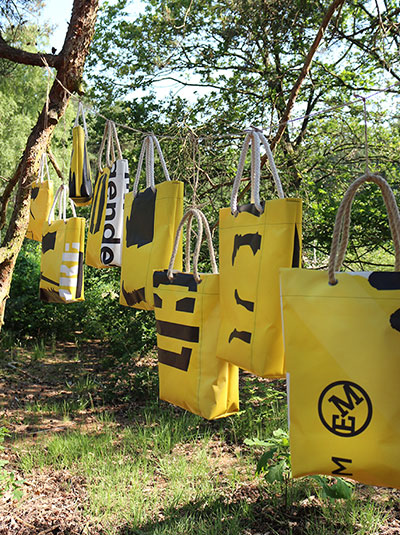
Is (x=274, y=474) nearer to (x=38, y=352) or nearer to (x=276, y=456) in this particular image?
(x=276, y=456)

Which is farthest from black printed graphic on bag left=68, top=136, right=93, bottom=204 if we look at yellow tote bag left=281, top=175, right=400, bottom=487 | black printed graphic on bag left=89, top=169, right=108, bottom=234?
yellow tote bag left=281, top=175, right=400, bottom=487

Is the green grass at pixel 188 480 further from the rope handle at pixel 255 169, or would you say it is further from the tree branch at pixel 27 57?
the tree branch at pixel 27 57

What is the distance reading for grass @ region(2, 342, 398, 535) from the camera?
2531 millimetres

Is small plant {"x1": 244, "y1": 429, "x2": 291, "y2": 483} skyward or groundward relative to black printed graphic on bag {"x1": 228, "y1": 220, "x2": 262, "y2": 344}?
groundward

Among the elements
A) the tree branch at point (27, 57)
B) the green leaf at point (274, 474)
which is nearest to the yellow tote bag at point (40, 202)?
the tree branch at point (27, 57)

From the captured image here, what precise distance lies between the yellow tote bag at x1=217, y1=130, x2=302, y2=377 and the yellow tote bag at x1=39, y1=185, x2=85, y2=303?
1100 millimetres

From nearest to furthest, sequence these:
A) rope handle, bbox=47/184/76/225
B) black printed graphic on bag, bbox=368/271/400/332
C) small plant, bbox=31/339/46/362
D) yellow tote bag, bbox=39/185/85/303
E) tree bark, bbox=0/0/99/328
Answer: black printed graphic on bag, bbox=368/271/400/332 < yellow tote bag, bbox=39/185/85/303 < rope handle, bbox=47/184/76/225 < tree bark, bbox=0/0/99/328 < small plant, bbox=31/339/46/362

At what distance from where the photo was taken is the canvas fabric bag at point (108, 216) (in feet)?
6.02

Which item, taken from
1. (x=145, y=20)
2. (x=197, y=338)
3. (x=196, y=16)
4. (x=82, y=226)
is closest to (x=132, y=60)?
(x=145, y=20)

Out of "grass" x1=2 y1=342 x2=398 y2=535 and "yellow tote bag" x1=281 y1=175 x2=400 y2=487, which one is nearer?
"yellow tote bag" x1=281 y1=175 x2=400 y2=487

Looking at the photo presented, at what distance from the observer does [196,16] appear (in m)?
5.45

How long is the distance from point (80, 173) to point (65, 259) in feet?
1.27

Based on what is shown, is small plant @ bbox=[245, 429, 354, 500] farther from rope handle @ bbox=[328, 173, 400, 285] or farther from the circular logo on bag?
rope handle @ bbox=[328, 173, 400, 285]

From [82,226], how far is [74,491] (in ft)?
5.55
